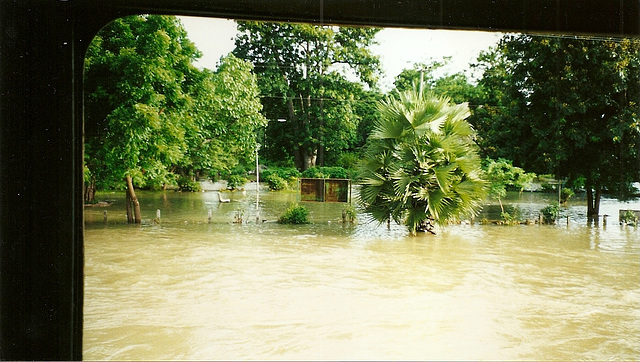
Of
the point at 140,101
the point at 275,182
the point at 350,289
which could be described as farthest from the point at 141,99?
the point at 350,289

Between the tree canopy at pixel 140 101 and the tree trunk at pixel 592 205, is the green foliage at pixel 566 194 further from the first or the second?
the tree canopy at pixel 140 101

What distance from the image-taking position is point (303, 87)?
1324 centimetres

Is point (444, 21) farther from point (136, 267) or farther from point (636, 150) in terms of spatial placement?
point (636, 150)

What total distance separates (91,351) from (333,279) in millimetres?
3661

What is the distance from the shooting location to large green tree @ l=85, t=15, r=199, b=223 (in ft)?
30.7

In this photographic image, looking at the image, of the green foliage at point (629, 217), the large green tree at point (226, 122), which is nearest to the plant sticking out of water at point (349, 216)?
the large green tree at point (226, 122)

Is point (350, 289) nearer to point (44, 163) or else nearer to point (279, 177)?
point (44, 163)

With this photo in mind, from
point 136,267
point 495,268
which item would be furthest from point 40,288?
point 495,268

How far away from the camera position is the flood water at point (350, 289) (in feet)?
14.7

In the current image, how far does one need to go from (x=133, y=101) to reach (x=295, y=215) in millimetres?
3879

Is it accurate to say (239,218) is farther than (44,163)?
Answer: Yes

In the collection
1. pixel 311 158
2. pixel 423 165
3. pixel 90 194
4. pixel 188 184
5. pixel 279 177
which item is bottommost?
pixel 90 194

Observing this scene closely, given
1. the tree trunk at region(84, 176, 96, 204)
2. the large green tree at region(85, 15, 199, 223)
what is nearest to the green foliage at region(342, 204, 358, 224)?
the large green tree at region(85, 15, 199, 223)

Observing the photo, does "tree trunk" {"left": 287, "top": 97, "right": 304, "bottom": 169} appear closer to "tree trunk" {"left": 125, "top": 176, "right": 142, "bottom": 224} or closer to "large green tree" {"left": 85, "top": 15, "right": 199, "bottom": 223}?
"large green tree" {"left": 85, "top": 15, "right": 199, "bottom": 223}
